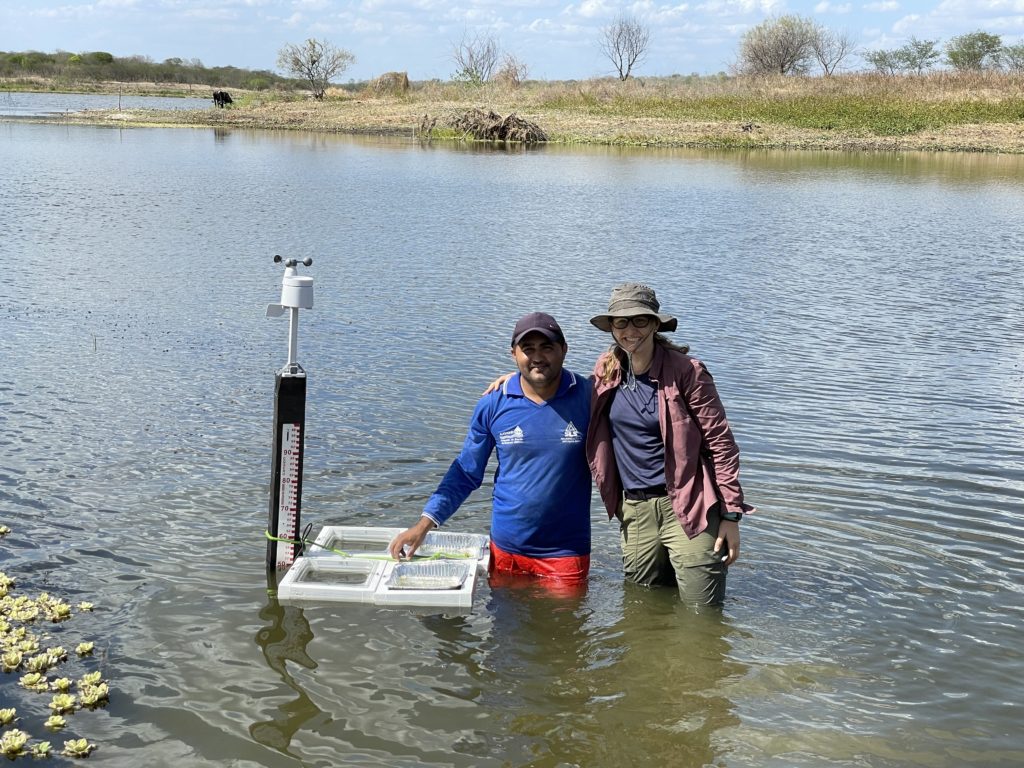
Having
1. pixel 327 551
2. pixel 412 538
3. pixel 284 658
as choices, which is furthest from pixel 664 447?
pixel 284 658

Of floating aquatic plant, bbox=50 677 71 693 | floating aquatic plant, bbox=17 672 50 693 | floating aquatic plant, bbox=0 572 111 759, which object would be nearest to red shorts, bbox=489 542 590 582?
floating aquatic plant, bbox=0 572 111 759

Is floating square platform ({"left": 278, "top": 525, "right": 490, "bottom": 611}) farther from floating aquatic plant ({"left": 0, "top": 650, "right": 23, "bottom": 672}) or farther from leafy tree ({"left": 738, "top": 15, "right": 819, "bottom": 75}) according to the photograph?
leafy tree ({"left": 738, "top": 15, "right": 819, "bottom": 75})

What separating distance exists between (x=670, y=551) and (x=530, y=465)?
86cm

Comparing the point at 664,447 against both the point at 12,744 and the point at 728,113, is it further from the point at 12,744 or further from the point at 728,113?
the point at 728,113

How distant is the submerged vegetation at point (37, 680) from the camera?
455 cm

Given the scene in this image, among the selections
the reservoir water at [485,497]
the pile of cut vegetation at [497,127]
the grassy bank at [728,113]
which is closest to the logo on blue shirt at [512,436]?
the reservoir water at [485,497]

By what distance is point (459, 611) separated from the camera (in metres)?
5.79

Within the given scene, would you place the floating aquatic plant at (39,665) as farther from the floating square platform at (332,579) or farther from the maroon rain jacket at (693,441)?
the maroon rain jacket at (693,441)

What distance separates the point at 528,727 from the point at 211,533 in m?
3.05

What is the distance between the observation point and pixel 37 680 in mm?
5047

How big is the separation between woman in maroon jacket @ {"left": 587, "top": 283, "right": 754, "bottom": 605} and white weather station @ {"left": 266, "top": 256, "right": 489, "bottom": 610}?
100 cm

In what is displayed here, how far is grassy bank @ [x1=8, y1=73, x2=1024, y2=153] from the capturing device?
50094 millimetres

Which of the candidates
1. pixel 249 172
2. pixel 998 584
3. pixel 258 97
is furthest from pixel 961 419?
pixel 258 97

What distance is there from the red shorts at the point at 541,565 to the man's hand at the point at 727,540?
83cm
